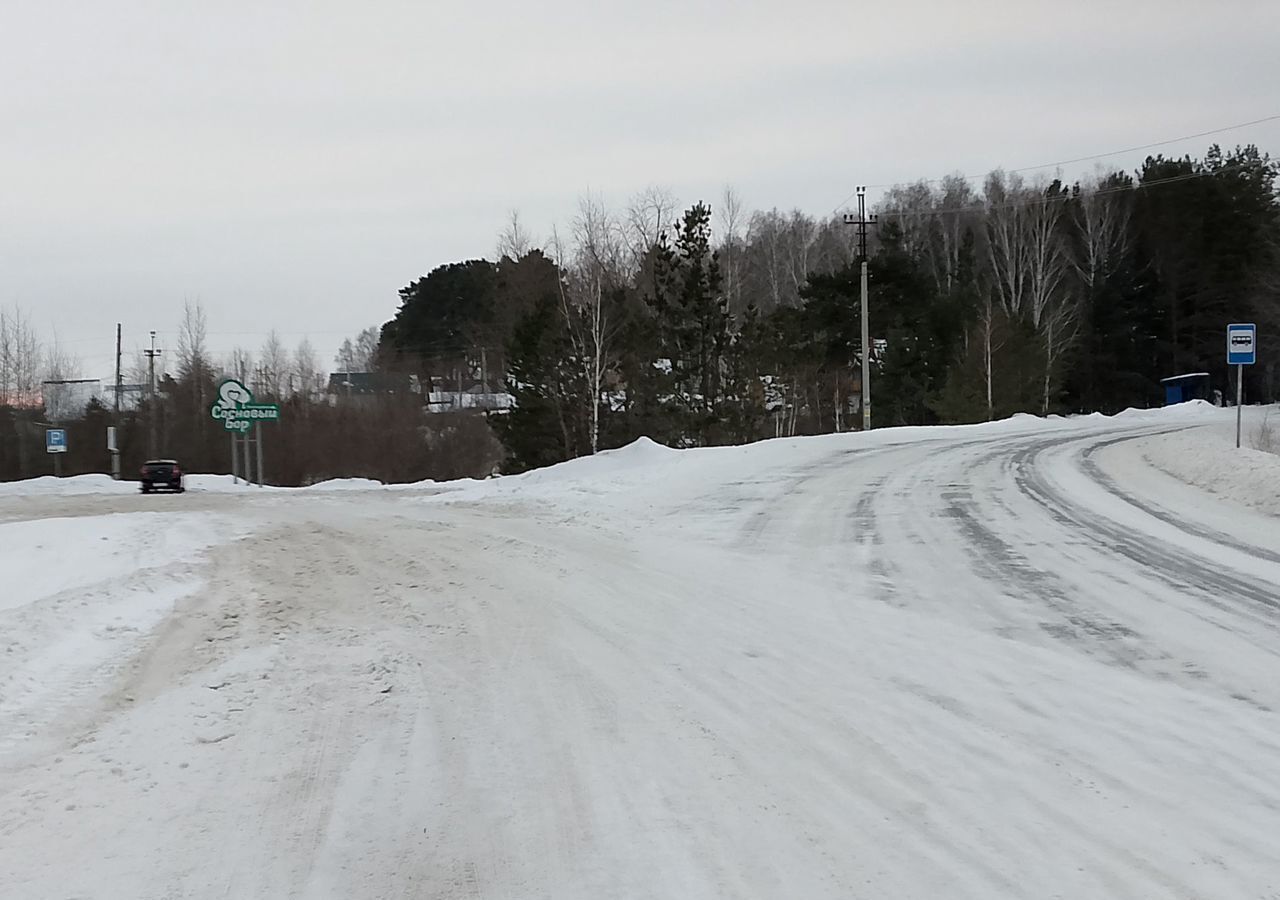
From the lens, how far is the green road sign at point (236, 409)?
35.0 metres

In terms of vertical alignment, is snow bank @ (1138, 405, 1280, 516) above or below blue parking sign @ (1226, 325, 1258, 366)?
below

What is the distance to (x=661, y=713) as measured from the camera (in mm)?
6289

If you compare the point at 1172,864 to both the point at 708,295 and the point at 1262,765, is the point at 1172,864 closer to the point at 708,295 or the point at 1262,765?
the point at 1262,765

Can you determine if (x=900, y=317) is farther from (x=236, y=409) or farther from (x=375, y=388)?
(x=375, y=388)

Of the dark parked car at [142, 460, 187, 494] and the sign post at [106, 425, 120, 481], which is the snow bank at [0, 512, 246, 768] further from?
the sign post at [106, 425, 120, 481]

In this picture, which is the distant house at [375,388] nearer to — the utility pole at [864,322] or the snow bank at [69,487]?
the snow bank at [69,487]

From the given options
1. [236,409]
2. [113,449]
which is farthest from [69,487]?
[236,409]

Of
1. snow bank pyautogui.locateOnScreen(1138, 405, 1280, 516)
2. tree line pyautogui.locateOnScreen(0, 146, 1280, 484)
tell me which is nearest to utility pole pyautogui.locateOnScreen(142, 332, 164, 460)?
tree line pyautogui.locateOnScreen(0, 146, 1280, 484)

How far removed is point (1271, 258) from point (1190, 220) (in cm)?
578

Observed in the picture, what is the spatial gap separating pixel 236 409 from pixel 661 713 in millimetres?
32631

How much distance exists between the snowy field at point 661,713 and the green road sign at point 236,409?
22.1 meters

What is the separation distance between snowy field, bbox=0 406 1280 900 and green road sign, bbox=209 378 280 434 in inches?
869

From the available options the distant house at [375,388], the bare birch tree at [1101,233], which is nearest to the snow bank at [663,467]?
the bare birch tree at [1101,233]

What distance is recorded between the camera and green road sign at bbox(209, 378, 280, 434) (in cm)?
3497
